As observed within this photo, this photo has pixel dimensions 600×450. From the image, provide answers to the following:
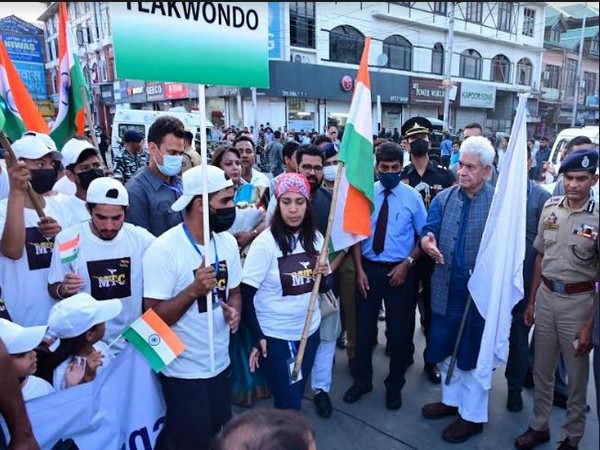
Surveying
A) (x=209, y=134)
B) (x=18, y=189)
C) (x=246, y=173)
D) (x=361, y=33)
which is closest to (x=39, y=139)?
(x=18, y=189)

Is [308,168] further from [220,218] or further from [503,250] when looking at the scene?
[503,250]

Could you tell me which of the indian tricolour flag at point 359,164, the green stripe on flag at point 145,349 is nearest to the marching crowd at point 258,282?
the green stripe on flag at point 145,349

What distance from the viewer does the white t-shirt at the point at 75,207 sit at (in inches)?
119

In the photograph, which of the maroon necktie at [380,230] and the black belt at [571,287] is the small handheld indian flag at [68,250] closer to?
the maroon necktie at [380,230]

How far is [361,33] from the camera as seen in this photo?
2750cm

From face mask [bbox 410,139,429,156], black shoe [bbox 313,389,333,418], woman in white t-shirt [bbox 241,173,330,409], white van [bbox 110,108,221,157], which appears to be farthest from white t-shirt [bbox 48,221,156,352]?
white van [bbox 110,108,221,157]

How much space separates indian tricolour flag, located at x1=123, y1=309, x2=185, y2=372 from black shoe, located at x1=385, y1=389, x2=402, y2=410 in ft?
6.36

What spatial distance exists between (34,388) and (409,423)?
2.51m

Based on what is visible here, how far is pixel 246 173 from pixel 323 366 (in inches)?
88.0

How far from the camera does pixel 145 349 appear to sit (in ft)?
7.23

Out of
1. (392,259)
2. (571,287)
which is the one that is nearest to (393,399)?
(392,259)

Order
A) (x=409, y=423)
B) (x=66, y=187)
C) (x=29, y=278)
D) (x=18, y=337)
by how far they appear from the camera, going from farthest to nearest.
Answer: (x=66, y=187) < (x=409, y=423) < (x=29, y=278) < (x=18, y=337)

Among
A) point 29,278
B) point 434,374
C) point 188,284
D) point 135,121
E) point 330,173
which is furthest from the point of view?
point 135,121

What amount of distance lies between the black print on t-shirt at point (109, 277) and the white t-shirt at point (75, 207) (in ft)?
2.12
